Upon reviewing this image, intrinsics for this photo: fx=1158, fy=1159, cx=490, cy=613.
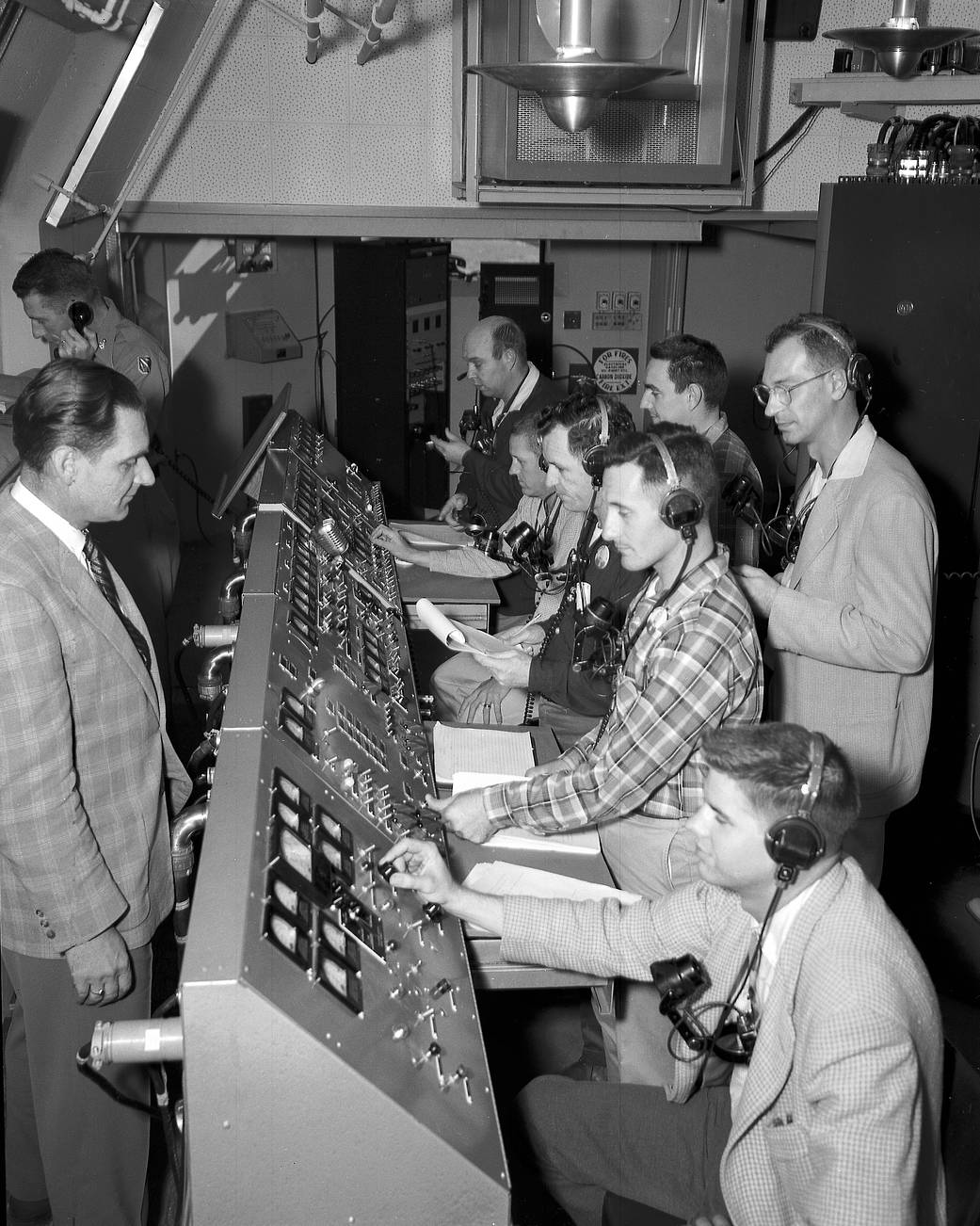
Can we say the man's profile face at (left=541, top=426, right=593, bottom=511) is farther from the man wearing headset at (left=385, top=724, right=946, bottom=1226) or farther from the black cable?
the black cable

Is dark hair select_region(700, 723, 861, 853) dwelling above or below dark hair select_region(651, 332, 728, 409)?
below

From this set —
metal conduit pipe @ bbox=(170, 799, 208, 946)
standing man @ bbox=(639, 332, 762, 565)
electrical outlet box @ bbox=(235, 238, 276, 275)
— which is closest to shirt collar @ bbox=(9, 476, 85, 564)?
metal conduit pipe @ bbox=(170, 799, 208, 946)

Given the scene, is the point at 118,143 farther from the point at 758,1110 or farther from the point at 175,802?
the point at 758,1110

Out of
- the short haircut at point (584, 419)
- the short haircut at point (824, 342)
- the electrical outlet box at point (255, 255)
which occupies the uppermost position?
the electrical outlet box at point (255, 255)

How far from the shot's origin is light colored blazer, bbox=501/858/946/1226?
4.68 feet

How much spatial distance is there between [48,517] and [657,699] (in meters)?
1.13

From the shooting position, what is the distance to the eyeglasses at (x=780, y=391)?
2.80 metres

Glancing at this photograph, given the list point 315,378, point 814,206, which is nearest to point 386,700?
point 814,206

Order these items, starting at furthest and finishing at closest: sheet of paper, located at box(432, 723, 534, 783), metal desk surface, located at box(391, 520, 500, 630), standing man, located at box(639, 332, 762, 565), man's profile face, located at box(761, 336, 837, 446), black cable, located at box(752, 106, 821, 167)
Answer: black cable, located at box(752, 106, 821, 167)
metal desk surface, located at box(391, 520, 500, 630)
standing man, located at box(639, 332, 762, 565)
man's profile face, located at box(761, 336, 837, 446)
sheet of paper, located at box(432, 723, 534, 783)

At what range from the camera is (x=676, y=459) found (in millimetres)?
2229

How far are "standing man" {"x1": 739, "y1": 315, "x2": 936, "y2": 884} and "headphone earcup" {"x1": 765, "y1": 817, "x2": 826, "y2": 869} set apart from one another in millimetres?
1162

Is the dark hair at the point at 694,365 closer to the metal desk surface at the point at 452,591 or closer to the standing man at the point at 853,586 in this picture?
the standing man at the point at 853,586

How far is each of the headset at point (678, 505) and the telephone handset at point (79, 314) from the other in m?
2.37

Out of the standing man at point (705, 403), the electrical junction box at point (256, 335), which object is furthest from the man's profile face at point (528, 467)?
the electrical junction box at point (256, 335)
